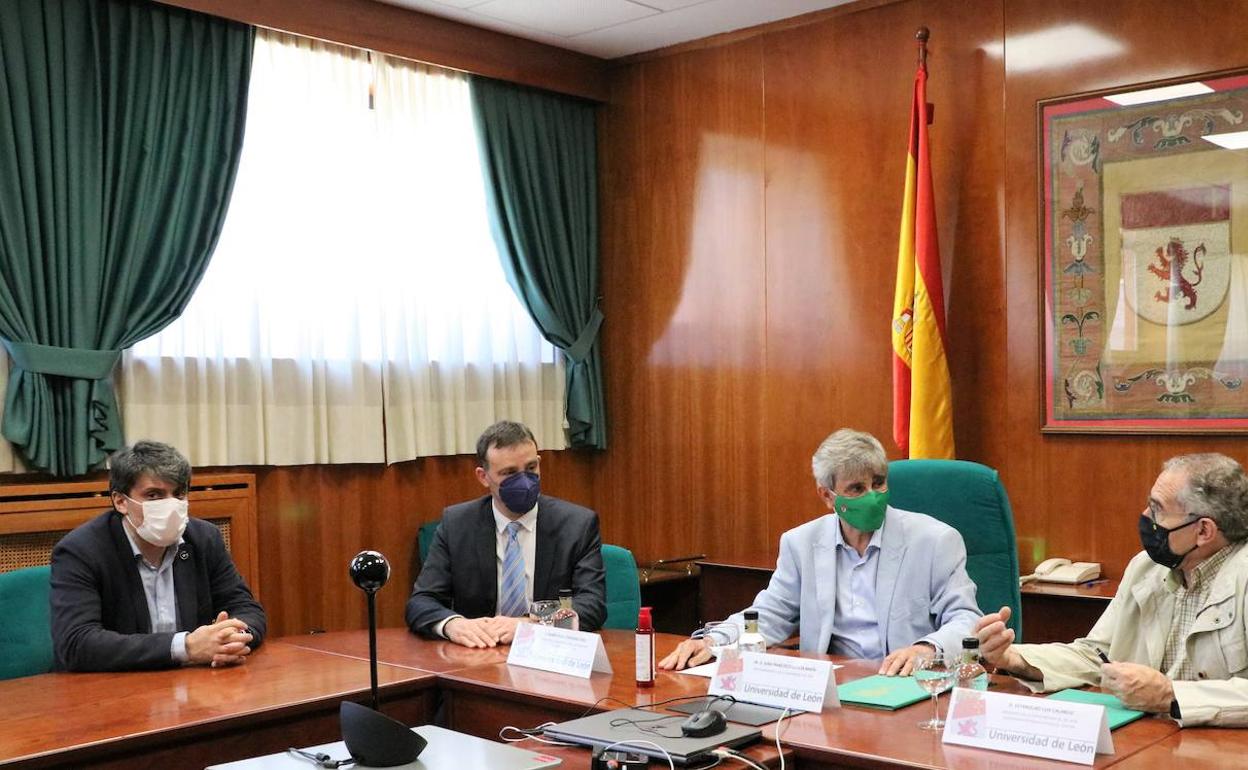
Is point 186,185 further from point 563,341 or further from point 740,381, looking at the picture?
point 740,381

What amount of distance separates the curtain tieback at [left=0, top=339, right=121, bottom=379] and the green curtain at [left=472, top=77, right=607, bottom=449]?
1875 millimetres

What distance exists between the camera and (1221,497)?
8.37ft

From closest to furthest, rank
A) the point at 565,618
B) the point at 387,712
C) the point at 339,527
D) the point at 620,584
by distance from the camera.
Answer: the point at 387,712 < the point at 565,618 < the point at 620,584 < the point at 339,527

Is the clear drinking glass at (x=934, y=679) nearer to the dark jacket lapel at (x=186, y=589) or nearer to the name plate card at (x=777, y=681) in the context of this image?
the name plate card at (x=777, y=681)

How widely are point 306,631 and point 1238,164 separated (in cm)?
372

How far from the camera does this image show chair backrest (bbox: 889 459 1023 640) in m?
3.31

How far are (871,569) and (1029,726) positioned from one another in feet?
3.57

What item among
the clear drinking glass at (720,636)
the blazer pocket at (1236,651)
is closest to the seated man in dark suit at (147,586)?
the clear drinking glass at (720,636)

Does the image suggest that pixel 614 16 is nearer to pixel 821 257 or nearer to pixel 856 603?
pixel 821 257

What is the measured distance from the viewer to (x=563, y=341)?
5816 millimetres

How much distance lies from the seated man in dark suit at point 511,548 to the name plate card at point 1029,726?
5.19ft

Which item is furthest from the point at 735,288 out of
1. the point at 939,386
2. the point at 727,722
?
the point at 727,722

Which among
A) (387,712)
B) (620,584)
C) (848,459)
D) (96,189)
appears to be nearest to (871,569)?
(848,459)

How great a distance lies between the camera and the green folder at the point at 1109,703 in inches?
91.5
